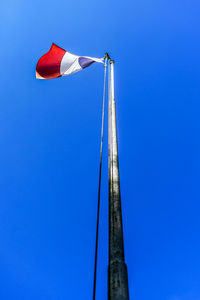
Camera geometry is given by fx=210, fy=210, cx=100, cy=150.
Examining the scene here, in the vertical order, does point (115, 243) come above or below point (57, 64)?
below

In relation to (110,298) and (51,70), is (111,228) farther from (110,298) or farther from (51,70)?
(51,70)

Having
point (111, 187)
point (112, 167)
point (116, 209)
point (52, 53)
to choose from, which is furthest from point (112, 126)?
point (52, 53)

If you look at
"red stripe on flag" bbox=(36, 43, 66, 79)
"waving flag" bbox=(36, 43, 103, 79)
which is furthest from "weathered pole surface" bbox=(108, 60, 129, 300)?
"red stripe on flag" bbox=(36, 43, 66, 79)

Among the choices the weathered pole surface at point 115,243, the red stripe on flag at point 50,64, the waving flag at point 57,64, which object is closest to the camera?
the weathered pole surface at point 115,243

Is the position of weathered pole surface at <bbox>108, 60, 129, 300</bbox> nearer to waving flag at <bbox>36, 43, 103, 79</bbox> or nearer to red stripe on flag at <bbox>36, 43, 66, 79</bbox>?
waving flag at <bbox>36, 43, 103, 79</bbox>

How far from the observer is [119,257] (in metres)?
2.68

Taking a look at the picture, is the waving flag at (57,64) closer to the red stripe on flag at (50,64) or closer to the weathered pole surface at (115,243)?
the red stripe on flag at (50,64)

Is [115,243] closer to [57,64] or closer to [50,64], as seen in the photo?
[57,64]

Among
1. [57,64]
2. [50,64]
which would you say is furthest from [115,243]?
[50,64]

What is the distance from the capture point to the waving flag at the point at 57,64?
946cm

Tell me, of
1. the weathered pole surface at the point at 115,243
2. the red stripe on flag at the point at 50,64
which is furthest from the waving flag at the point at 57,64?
the weathered pole surface at the point at 115,243

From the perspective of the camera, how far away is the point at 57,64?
9789 mm

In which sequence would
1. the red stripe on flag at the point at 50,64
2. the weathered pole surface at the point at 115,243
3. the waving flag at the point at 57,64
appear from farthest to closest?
the red stripe on flag at the point at 50,64
the waving flag at the point at 57,64
the weathered pole surface at the point at 115,243

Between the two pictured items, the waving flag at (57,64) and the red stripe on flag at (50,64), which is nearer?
the waving flag at (57,64)
